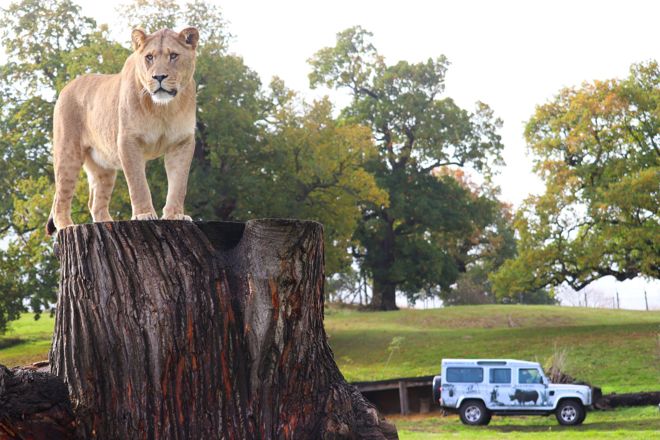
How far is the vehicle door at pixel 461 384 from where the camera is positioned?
72.7 ft

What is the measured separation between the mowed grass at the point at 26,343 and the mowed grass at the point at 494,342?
1047 centimetres

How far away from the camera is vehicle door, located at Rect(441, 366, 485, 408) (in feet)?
72.7

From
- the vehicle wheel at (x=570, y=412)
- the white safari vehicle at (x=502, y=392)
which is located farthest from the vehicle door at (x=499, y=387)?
the vehicle wheel at (x=570, y=412)

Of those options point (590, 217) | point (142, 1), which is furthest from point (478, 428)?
point (142, 1)

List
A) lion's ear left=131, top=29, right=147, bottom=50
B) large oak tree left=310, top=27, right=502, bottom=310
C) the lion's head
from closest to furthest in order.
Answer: the lion's head
lion's ear left=131, top=29, right=147, bottom=50
large oak tree left=310, top=27, right=502, bottom=310

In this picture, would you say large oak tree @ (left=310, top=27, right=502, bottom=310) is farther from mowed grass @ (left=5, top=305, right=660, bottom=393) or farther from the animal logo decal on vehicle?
the animal logo decal on vehicle

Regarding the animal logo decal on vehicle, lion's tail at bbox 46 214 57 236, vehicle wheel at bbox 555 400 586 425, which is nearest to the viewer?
lion's tail at bbox 46 214 57 236

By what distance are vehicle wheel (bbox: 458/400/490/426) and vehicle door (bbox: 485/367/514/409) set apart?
0.20m

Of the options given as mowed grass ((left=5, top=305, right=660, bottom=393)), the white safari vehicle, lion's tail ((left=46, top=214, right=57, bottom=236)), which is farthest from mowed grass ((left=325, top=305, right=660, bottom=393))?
lion's tail ((left=46, top=214, right=57, bottom=236))

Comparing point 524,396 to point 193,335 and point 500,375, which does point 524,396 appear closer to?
point 500,375

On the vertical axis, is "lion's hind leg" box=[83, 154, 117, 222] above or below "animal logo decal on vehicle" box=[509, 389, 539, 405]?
above

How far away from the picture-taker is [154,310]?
4879mm

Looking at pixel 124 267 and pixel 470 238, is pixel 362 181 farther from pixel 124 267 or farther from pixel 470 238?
pixel 124 267

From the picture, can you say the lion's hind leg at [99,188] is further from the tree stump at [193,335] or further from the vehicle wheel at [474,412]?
the vehicle wheel at [474,412]
